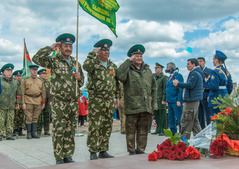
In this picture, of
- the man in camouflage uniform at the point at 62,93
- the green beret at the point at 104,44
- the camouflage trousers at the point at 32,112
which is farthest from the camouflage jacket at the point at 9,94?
the green beret at the point at 104,44

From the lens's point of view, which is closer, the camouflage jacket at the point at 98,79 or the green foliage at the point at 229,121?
the green foliage at the point at 229,121

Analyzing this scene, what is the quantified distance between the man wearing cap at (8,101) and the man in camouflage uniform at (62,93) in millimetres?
4071

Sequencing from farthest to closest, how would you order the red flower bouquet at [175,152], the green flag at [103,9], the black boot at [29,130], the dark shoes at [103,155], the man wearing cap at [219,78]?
1. the black boot at [29,130]
2. the man wearing cap at [219,78]
3. the green flag at [103,9]
4. the dark shoes at [103,155]
5. the red flower bouquet at [175,152]

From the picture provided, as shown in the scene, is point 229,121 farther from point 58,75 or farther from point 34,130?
point 34,130

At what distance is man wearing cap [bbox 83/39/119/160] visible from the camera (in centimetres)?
519

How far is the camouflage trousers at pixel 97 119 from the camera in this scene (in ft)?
17.0

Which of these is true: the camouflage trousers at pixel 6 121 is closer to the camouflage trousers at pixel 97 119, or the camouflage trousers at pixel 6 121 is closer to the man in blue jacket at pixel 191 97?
the camouflage trousers at pixel 97 119

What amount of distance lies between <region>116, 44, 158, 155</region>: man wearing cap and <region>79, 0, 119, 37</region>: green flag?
0.75 m

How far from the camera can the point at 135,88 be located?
5.51 meters

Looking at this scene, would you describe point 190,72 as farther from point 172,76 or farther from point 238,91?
point 238,91

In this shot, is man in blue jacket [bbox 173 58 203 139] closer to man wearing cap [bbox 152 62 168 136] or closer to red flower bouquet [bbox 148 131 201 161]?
man wearing cap [bbox 152 62 168 136]

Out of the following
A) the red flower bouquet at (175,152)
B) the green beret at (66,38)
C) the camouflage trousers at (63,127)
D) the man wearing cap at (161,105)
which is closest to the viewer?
the red flower bouquet at (175,152)

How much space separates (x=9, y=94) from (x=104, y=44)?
4573mm

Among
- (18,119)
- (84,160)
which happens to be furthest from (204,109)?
(18,119)
